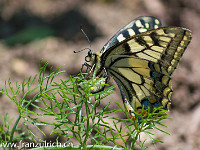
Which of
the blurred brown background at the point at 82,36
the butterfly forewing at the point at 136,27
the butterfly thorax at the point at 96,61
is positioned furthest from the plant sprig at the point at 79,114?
the blurred brown background at the point at 82,36

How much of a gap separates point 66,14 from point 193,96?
117 inches

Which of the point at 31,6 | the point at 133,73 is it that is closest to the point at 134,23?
the point at 133,73

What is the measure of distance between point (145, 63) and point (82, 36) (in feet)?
8.95

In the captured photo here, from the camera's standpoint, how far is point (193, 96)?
4.82 meters

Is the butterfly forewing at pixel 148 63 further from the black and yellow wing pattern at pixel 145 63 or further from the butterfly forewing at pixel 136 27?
the butterfly forewing at pixel 136 27

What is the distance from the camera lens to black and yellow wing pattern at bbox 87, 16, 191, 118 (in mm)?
2793

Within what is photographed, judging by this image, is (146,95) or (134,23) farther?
(134,23)

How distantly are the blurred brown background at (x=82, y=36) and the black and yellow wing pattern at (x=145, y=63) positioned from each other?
4.37 ft

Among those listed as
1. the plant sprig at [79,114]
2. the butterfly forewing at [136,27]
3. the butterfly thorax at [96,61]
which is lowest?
the plant sprig at [79,114]

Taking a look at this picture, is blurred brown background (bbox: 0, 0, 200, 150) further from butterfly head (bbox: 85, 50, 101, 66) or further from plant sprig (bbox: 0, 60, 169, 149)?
plant sprig (bbox: 0, 60, 169, 149)

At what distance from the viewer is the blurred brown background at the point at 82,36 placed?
178 inches

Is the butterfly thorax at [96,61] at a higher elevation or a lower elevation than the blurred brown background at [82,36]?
lower

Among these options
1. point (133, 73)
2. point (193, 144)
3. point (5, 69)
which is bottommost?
point (193, 144)

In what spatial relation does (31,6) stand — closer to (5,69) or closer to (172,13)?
(5,69)
